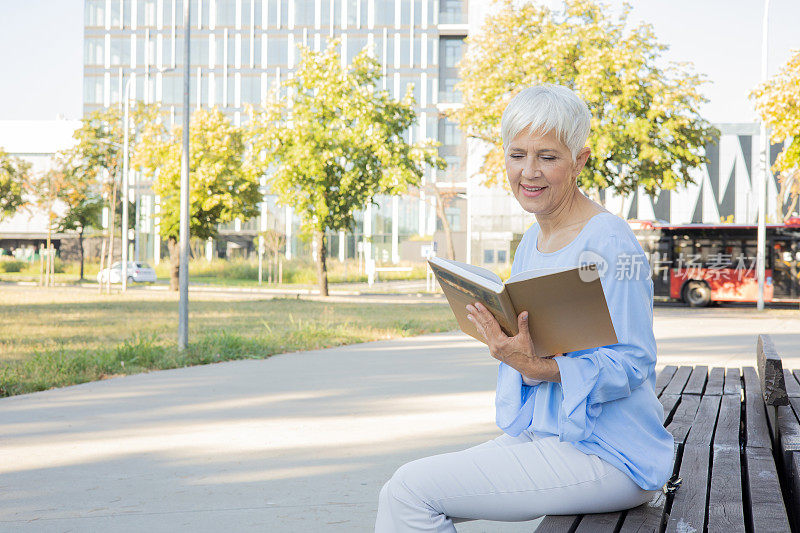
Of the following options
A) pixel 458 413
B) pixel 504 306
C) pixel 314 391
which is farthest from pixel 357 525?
pixel 314 391

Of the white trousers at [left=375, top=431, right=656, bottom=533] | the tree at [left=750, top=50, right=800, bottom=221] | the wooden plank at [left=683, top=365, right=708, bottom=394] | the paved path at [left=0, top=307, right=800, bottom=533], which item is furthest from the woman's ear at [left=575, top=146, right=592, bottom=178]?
the tree at [left=750, top=50, right=800, bottom=221]

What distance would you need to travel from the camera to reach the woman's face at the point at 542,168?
8.56 ft

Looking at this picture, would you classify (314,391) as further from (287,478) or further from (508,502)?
(508,502)

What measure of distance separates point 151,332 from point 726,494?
42.2 ft

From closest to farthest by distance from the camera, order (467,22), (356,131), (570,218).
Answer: (570,218)
(356,131)
(467,22)

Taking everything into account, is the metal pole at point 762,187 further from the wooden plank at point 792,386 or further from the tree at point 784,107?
the wooden plank at point 792,386

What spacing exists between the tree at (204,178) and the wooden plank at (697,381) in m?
25.2

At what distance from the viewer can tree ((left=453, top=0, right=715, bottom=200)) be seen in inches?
1011

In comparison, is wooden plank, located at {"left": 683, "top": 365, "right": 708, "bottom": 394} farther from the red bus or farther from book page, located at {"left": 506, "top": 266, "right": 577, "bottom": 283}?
the red bus

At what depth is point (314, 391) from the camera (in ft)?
28.0

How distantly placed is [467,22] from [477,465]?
66.1 meters

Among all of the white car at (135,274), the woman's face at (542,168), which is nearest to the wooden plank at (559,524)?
the woman's face at (542,168)

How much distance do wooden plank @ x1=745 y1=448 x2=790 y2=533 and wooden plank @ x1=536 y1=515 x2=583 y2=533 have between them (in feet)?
1.59

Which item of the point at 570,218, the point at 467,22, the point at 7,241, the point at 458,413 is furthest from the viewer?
the point at 7,241
